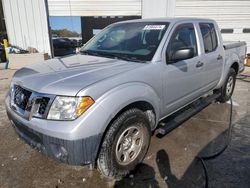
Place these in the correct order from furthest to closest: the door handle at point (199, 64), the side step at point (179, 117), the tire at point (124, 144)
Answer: the door handle at point (199, 64)
the side step at point (179, 117)
the tire at point (124, 144)

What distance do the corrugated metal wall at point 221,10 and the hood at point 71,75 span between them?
8870 mm

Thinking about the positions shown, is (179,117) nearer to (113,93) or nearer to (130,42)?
(130,42)

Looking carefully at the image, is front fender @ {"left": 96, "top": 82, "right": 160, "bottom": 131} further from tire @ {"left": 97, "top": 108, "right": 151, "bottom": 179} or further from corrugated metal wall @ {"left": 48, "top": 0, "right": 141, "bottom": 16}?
corrugated metal wall @ {"left": 48, "top": 0, "right": 141, "bottom": 16}

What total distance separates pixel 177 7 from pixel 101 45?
8.10 m

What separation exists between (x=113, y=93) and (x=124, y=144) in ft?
2.37

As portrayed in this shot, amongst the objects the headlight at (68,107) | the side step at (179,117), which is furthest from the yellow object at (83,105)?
the side step at (179,117)

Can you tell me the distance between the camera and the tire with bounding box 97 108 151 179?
2210mm

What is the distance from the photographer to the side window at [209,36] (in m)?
3.78

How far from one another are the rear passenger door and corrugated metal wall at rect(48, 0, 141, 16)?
694 centimetres

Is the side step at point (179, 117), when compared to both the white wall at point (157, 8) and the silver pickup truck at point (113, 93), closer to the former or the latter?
the silver pickup truck at point (113, 93)

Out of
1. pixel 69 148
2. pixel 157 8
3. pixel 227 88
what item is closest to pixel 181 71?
pixel 69 148

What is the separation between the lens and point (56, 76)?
2.27 metres

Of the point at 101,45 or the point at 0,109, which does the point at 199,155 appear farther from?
the point at 0,109

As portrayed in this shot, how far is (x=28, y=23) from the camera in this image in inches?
Answer: 413
